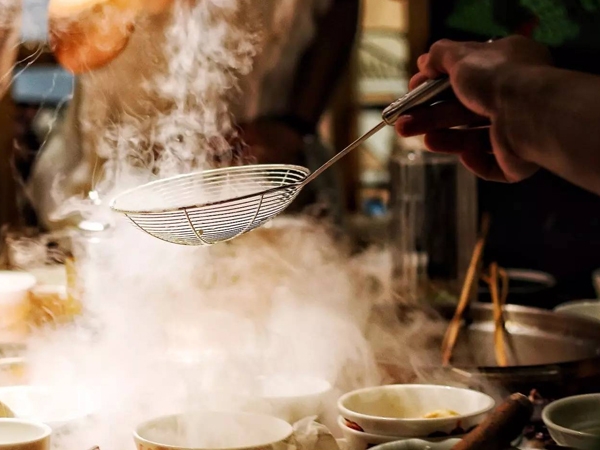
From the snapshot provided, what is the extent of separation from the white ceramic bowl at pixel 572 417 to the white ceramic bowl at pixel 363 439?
0.15 m

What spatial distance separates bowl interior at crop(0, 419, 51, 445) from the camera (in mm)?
1137

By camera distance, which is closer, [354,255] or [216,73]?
[216,73]

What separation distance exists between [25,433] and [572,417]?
0.80 meters

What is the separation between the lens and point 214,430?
3.96ft

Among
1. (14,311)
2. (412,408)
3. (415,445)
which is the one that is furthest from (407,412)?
(14,311)

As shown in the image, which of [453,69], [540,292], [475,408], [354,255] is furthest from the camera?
[354,255]

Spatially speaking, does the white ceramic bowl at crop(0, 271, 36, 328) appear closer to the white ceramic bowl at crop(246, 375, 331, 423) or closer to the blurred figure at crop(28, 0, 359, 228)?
the blurred figure at crop(28, 0, 359, 228)

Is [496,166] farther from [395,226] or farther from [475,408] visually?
[395,226]

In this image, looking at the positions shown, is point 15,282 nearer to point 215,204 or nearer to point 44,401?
point 44,401

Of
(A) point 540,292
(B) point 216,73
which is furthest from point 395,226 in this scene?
(B) point 216,73

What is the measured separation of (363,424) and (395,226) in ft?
4.07

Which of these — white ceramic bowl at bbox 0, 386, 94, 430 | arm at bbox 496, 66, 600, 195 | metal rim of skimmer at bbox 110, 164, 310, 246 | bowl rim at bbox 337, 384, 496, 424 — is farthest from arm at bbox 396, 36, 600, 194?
white ceramic bowl at bbox 0, 386, 94, 430

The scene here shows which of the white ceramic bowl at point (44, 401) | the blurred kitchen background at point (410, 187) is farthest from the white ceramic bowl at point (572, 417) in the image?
the blurred kitchen background at point (410, 187)

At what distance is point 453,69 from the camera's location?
110 centimetres
